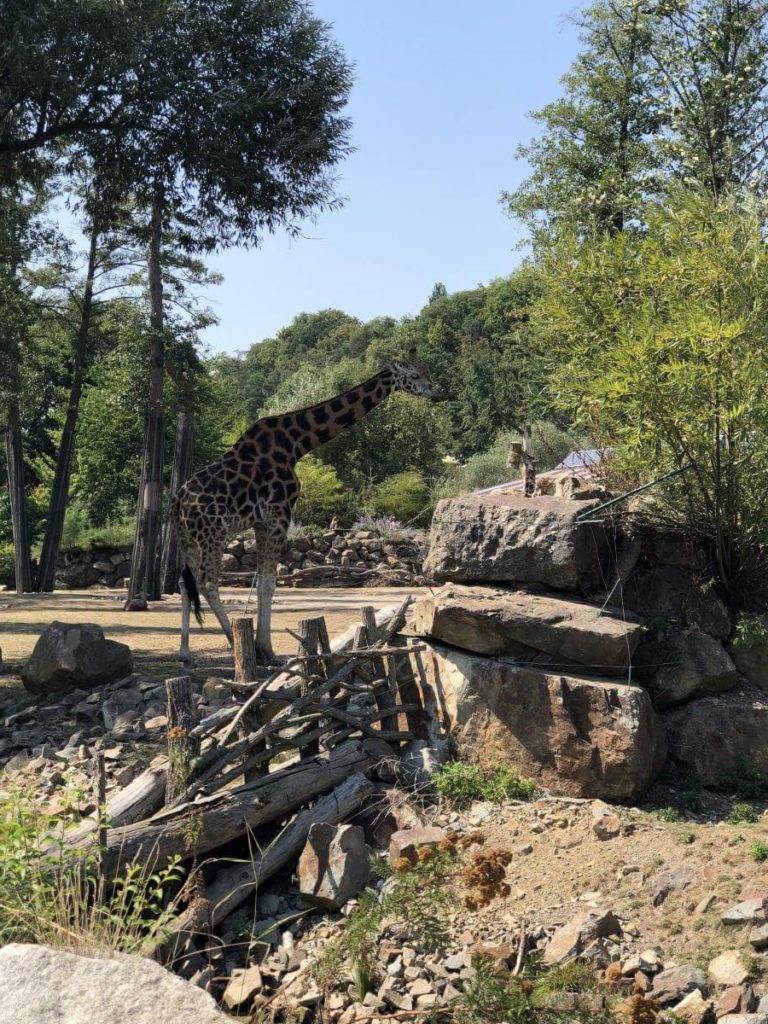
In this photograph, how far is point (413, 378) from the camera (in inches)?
417

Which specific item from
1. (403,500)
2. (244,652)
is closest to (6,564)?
(403,500)

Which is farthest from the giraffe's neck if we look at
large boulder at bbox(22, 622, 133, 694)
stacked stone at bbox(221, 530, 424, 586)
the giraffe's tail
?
stacked stone at bbox(221, 530, 424, 586)

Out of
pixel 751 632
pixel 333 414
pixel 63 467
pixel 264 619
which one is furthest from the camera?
pixel 63 467

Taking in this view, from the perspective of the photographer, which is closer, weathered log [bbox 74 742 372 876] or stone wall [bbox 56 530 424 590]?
weathered log [bbox 74 742 372 876]

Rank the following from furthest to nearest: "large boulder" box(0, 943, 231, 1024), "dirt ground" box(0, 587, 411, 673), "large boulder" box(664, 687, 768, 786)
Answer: "dirt ground" box(0, 587, 411, 673), "large boulder" box(664, 687, 768, 786), "large boulder" box(0, 943, 231, 1024)

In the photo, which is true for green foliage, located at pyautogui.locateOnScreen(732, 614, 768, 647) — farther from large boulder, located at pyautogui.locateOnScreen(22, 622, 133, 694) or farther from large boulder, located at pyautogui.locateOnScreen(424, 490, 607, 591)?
large boulder, located at pyautogui.locateOnScreen(22, 622, 133, 694)

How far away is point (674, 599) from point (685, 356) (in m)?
1.99

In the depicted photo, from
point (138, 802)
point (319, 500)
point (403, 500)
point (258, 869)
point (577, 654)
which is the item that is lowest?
point (258, 869)

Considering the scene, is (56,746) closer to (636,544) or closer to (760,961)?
(636,544)

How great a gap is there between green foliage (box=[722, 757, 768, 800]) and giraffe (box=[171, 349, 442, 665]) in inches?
173

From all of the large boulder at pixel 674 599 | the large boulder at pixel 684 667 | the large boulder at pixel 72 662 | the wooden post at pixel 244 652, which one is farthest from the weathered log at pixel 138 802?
the large boulder at pixel 674 599

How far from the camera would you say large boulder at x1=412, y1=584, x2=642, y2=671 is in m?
7.58

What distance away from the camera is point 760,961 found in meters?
5.32

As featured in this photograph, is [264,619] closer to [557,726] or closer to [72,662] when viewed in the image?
[72,662]
